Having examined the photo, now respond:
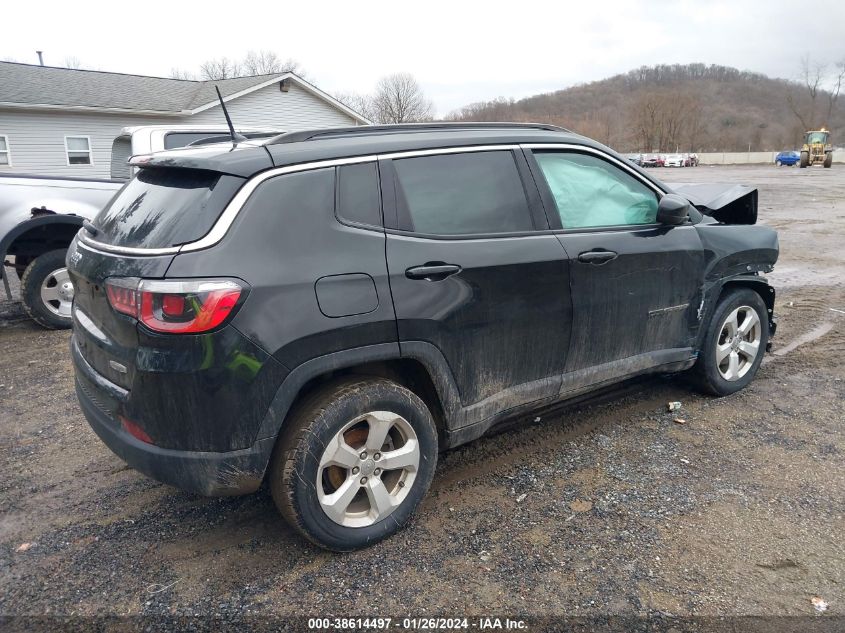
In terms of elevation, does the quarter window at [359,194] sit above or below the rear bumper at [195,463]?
above

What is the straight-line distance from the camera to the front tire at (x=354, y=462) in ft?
8.66

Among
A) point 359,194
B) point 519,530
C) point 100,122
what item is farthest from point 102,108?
point 519,530

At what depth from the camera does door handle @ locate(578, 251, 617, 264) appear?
3398 millimetres

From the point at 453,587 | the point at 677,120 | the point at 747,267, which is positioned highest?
the point at 677,120

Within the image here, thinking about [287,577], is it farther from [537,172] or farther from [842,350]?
[842,350]

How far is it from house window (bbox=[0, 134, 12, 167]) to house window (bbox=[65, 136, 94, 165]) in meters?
1.64

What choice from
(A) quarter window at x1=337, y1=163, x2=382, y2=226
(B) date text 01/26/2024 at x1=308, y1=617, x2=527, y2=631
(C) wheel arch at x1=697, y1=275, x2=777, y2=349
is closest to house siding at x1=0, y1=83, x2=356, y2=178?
(C) wheel arch at x1=697, y1=275, x2=777, y2=349

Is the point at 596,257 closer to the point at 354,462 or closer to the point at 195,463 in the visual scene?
the point at 354,462

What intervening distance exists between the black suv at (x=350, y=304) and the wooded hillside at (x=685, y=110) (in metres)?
74.9

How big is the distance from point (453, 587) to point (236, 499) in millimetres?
1341

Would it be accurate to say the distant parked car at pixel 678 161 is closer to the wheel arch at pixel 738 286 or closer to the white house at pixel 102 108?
the white house at pixel 102 108

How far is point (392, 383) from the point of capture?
2855mm

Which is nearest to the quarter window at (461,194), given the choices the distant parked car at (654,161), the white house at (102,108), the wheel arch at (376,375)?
the wheel arch at (376,375)

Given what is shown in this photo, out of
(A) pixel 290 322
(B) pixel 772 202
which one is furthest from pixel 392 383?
(B) pixel 772 202
